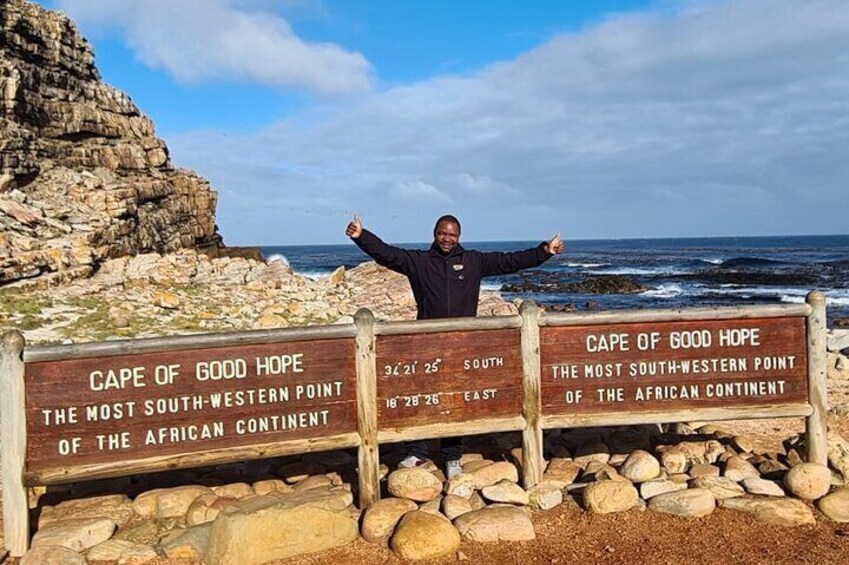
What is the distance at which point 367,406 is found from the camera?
5598 millimetres

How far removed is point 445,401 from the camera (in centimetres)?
577

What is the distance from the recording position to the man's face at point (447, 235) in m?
6.34

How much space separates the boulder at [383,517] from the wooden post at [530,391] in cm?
113

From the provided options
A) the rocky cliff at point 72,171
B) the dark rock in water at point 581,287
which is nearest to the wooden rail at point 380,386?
the rocky cliff at point 72,171

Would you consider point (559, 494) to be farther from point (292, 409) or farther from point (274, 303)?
point (274, 303)

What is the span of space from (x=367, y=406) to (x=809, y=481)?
3.69m

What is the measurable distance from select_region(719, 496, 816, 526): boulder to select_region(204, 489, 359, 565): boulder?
3.08m

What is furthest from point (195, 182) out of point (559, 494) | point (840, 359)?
point (559, 494)

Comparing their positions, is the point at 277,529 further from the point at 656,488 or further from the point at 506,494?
the point at 656,488

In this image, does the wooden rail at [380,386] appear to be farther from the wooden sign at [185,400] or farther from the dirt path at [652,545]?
the dirt path at [652,545]

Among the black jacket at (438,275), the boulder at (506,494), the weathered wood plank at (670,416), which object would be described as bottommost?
the boulder at (506,494)

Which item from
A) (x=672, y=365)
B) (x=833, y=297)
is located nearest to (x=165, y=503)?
(x=672, y=365)

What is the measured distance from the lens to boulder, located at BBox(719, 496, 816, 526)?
5.20m

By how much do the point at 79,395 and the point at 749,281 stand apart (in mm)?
52622
